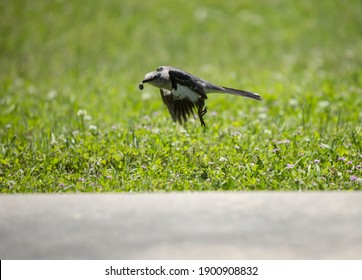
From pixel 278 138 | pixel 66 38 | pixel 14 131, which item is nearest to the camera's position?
pixel 278 138

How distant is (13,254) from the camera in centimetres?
345

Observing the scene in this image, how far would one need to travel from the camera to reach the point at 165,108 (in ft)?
24.6

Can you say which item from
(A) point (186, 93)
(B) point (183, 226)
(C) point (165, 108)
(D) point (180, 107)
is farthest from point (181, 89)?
(C) point (165, 108)

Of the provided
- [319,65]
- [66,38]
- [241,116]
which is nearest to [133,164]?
[241,116]

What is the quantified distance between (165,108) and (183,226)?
3902 millimetres

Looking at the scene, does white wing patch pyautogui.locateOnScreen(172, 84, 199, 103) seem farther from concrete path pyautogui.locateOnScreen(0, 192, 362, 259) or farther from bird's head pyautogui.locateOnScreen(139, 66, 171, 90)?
concrete path pyautogui.locateOnScreen(0, 192, 362, 259)

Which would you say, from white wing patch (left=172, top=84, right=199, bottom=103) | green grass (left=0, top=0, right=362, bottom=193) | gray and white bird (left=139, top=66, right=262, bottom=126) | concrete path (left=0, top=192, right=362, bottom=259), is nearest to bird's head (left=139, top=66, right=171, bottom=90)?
gray and white bird (left=139, top=66, right=262, bottom=126)

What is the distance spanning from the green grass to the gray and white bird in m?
0.38

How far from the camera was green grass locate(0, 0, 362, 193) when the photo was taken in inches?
206

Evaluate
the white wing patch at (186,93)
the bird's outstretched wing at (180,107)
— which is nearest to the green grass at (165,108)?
the bird's outstretched wing at (180,107)

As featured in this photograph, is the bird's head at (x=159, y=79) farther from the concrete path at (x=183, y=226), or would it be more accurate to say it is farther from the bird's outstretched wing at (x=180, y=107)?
→ the concrete path at (x=183, y=226)

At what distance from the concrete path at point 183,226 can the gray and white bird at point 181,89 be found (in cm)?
125
